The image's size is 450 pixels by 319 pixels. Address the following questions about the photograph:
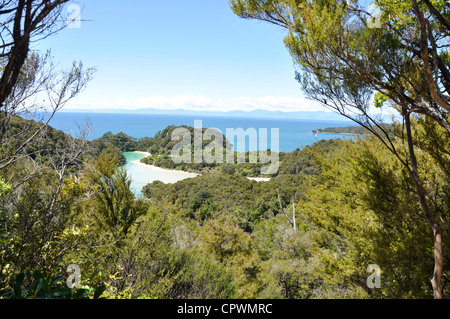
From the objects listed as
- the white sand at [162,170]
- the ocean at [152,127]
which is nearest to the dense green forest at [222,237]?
the ocean at [152,127]

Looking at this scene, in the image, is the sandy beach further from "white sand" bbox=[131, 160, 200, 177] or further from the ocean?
the ocean

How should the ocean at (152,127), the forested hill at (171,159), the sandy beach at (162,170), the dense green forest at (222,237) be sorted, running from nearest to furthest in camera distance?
1. the dense green forest at (222,237)
2. the ocean at (152,127)
3. the forested hill at (171,159)
4. the sandy beach at (162,170)

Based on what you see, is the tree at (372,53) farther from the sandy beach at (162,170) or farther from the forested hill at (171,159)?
the sandy beach at (162,170)

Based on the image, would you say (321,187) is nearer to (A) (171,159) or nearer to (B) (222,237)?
(B) (222,237)

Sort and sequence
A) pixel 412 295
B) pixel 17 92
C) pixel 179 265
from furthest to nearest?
pixel 179 265 → pixel 412 295 → pixel 17 92

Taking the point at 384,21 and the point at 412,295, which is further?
the point at 412,295

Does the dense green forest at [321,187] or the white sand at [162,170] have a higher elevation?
the dense green forest at [321,187]

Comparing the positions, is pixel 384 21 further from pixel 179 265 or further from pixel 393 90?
pixel 179 265

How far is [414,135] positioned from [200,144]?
141ft

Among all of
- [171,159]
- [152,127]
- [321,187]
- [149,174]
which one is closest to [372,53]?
[321,187]

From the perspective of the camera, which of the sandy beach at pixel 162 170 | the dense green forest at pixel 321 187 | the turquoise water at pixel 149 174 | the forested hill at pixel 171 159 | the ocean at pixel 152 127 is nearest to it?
the dense green forest at pixel 321 187

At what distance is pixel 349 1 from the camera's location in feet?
11.4
